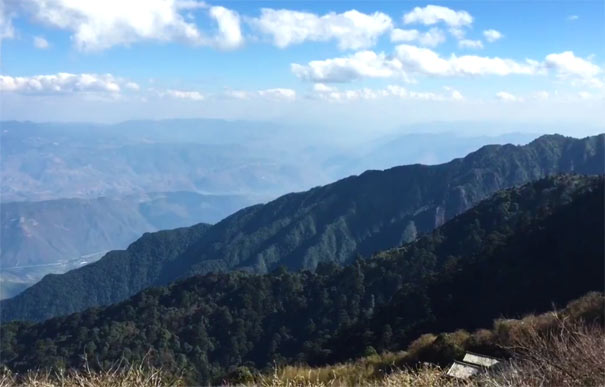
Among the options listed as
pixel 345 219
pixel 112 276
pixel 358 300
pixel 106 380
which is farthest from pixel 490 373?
pixel 112 276

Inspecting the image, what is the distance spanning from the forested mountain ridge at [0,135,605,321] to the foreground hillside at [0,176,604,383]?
101 feet

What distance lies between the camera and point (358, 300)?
129 feet

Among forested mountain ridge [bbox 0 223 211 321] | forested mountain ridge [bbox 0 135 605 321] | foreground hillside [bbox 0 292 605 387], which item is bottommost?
forested mountain ridge [bbox 0 223 211 321]

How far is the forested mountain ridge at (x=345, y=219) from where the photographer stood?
258ft

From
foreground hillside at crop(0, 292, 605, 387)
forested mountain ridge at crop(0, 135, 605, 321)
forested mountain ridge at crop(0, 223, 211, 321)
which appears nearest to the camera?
foreground hillside at crop(0, 292, 605, 387)

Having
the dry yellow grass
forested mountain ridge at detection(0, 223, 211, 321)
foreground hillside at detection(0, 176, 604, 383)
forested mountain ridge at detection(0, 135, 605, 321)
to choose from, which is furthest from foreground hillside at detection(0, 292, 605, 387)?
forested mountain ridge at detection(0, 223, 211, 321)

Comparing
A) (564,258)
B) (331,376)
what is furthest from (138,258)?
(331,376)

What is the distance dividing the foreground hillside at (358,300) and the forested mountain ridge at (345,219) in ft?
101

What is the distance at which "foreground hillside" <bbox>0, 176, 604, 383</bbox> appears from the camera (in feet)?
84.1

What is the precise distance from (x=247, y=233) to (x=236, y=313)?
53.3 metres

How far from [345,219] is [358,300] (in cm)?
5007

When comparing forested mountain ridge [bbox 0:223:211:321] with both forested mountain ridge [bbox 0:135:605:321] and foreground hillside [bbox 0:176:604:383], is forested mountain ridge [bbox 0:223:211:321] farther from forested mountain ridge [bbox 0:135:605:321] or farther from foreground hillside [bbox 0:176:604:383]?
foreground hillside [bbox 0:176:604:383]

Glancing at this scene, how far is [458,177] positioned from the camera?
89562mm

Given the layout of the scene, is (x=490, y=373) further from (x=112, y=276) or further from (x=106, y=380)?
(x=112, y=276)
